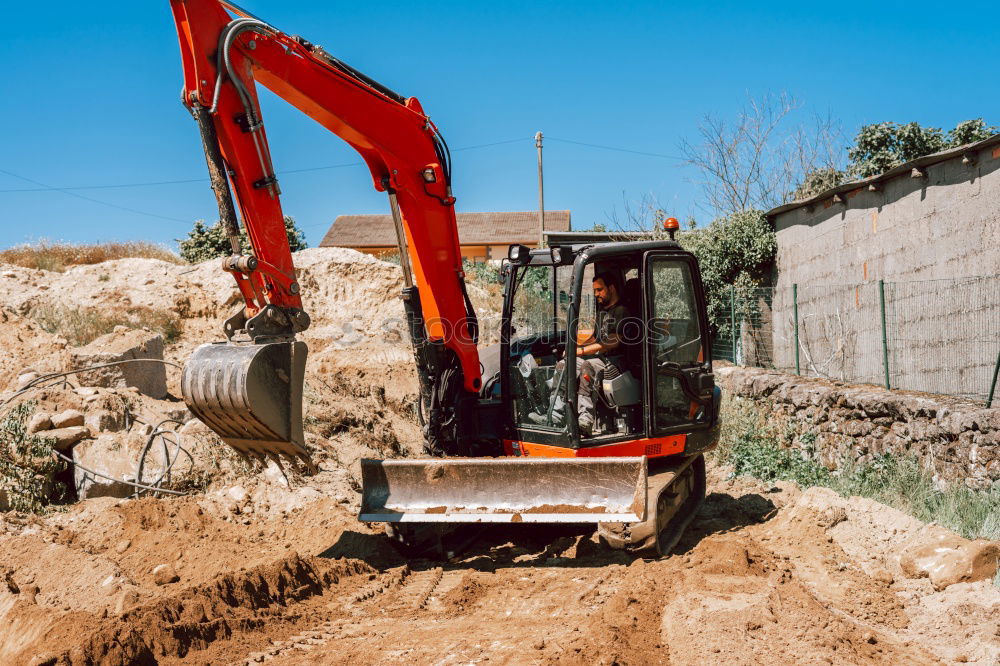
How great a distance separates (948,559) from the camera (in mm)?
5129

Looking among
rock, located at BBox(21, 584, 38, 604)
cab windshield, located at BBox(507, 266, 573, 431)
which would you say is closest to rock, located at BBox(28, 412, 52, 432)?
rock, located at BBox(21, 584, 38, 604)

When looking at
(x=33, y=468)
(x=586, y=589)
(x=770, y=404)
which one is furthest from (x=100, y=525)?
(x=770, y=404)

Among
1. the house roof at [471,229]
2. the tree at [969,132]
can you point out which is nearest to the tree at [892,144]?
the tree at [969,132]

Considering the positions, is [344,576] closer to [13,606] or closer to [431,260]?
[13,606]

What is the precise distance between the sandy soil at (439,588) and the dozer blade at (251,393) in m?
0.88

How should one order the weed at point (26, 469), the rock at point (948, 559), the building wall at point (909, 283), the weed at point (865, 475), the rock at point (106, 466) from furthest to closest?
the building wall at point (909, 283) < the rock at point (106, 466) < the weed at point (26, 469) < the weed at point (865, 475) < the rock at point (948, 559)

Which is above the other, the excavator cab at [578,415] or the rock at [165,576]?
the excavator cab at [578,415]

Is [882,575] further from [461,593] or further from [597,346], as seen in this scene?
[461,593]

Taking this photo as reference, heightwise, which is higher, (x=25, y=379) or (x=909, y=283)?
(x=909, y=283)

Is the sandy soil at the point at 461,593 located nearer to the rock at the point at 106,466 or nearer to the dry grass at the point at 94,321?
the rock at the point at 106,466

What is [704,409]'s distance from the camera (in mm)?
6703

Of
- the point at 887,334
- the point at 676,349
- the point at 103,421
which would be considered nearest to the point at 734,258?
the point at 887,334

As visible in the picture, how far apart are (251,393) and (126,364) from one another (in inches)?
211

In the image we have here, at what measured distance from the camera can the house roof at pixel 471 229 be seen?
4006 centimetres
